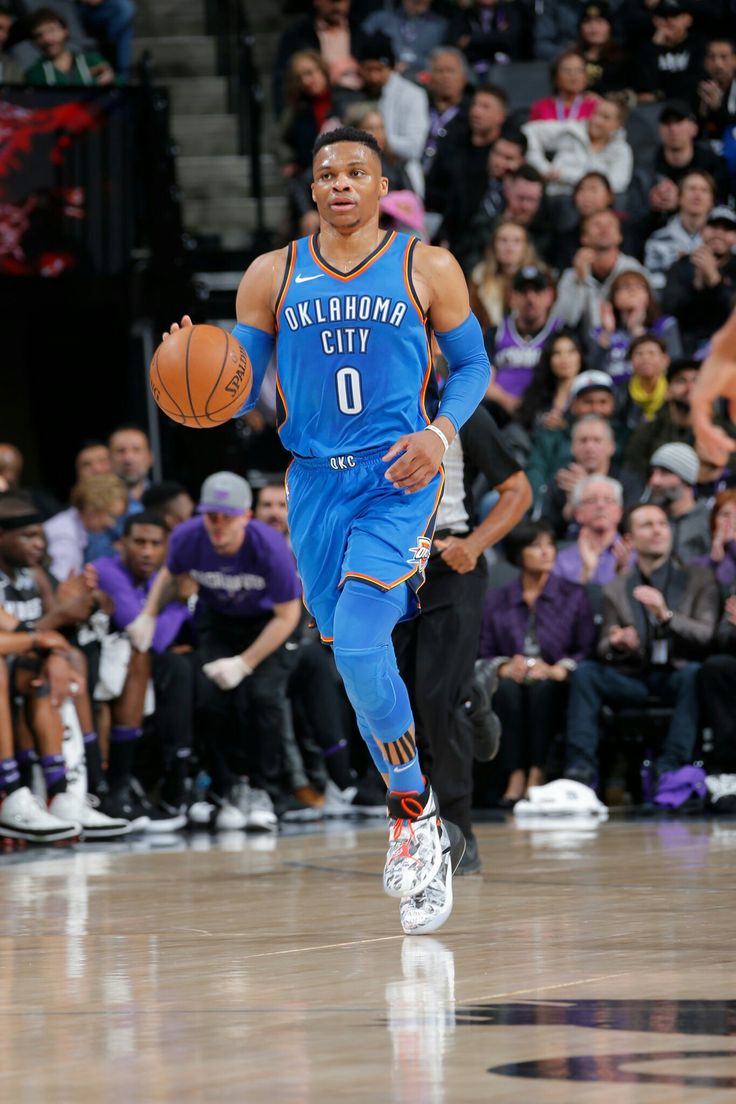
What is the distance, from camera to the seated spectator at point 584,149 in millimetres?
13742

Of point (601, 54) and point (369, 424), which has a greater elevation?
point (601, 54)

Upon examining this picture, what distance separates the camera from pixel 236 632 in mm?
9844

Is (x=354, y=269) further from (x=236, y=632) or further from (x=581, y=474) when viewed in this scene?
(x=581, y=474)

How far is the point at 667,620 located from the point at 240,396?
5458 mm

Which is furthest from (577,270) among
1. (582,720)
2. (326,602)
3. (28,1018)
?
(28,1018)

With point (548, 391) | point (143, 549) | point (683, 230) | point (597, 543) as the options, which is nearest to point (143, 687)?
point (143, 549)

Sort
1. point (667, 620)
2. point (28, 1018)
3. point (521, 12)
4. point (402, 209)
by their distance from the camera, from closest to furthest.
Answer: point (28, 1018)
point (667, 620)
point (402, 209)
point (521, 12)

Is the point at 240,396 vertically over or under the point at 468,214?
under

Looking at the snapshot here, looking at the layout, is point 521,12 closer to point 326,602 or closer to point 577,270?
point 577,270

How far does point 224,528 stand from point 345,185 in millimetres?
4118

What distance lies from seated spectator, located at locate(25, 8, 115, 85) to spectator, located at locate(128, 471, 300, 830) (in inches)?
222

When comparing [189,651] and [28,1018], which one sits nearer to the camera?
[28,1018]

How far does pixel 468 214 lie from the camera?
44.9ft

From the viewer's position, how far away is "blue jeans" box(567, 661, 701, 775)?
9.98 meters
